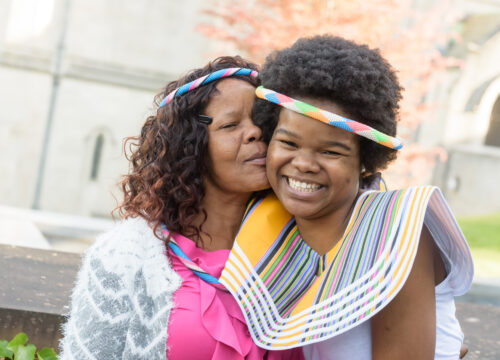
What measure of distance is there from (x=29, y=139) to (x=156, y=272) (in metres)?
14.0

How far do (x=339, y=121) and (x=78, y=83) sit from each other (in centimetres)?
1406

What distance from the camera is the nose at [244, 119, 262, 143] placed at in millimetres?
2439

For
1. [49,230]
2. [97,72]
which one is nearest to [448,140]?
[97,72]

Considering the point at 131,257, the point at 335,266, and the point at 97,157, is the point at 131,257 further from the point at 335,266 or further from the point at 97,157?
the point at 97,157

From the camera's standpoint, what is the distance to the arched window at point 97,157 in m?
15.8

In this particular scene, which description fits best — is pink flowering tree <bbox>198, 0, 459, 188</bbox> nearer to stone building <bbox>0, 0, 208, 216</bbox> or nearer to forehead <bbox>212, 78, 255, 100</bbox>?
stone building <bbox>0, 0, 208, 216</bbox>

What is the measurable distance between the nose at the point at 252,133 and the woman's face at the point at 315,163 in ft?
0.67

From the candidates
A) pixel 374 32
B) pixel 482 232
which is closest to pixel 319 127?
pixel 374 32

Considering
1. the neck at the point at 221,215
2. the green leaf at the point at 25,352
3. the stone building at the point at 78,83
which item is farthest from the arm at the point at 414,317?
the stone building at the point at 78,83

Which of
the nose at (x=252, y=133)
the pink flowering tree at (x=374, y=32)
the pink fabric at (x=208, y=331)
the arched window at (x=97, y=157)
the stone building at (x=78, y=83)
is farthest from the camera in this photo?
the arched window at (x=97, y=157)

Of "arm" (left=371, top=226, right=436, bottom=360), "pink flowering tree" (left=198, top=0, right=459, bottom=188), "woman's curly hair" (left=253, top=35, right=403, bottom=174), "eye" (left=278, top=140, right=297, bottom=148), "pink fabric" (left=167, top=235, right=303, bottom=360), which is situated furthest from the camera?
"pink flowering tree" (left=198, top=0, right=459, bottom=188)

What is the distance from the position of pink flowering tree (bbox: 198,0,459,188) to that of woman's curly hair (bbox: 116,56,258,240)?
6.53 metres

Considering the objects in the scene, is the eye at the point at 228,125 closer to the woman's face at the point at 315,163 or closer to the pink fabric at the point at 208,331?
the woman's face at the point at 315,163

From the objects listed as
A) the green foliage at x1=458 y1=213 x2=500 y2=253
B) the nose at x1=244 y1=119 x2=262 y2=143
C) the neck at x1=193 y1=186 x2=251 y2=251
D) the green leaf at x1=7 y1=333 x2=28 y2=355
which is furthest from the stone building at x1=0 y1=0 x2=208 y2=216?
the nose at x1=244 y1=119 x2=262 y2=143
